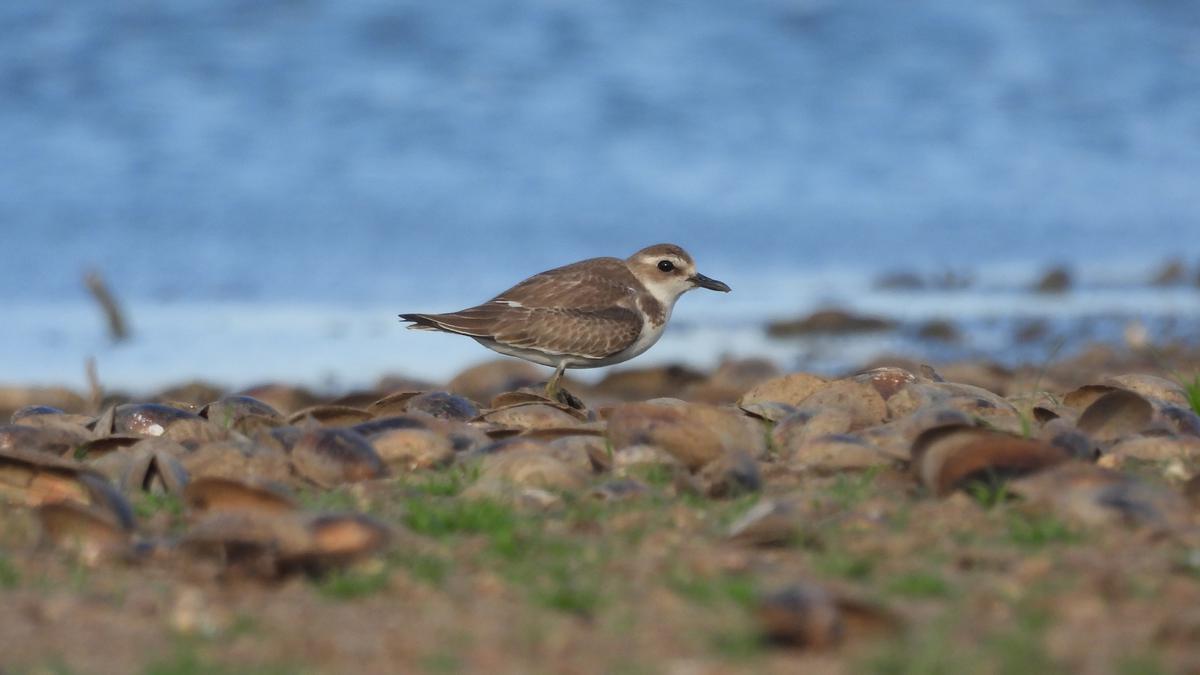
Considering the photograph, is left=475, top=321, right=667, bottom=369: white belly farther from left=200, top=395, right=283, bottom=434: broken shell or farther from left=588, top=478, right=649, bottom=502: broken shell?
left=588, top=478, right=649, bottom=502: broken shell

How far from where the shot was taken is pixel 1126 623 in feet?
10.8

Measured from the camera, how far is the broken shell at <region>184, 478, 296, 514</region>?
14.2ft

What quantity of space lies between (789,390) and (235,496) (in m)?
2.76

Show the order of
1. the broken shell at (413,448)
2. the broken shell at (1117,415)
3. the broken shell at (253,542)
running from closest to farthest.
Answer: the broken shell at (253,542) < the broken shell at (413,448) < the broken shell at (1117,415)

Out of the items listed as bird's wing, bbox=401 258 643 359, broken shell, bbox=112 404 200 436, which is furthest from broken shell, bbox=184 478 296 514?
bird's wing, bbox=401 258 643 359

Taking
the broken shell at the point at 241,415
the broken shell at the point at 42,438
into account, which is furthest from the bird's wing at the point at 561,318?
the broken shell at the point at 42,438

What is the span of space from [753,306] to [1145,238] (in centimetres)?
552

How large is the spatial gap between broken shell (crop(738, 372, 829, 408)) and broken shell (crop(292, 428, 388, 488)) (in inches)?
74.1

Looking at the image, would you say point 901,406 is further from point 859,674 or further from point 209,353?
point 209,353

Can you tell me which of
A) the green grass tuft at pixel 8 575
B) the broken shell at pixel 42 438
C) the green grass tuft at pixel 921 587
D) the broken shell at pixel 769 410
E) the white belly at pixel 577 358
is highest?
the white belly at pixel 577 358

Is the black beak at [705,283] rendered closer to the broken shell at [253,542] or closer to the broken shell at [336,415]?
the broken shell at [336,415]

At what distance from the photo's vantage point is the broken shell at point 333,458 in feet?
16.4

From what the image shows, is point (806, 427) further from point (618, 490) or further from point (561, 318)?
point (561, 318)

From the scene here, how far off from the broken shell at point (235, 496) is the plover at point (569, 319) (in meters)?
3.23
